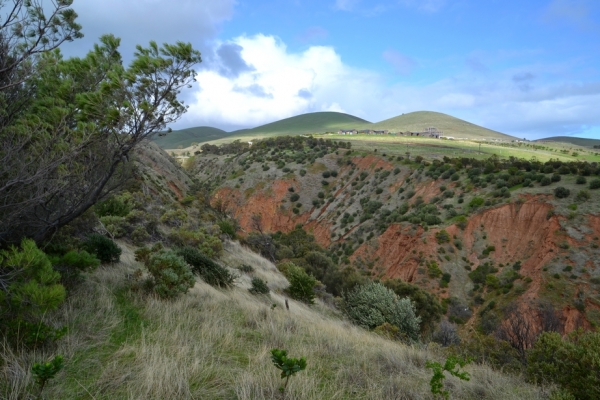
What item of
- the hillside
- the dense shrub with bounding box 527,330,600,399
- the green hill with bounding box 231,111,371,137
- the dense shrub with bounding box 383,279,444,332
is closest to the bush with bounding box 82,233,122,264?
the dense shrub with bounding box 527,330,600,399

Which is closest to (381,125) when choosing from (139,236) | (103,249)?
(139,236)

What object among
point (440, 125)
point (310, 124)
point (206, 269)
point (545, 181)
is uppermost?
point (310, 124)

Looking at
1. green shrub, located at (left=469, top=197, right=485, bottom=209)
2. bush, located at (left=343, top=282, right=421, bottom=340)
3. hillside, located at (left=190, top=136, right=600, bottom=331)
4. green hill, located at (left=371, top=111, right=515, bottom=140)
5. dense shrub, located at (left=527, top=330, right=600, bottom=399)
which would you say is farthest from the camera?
green hill, located at (left=371, top=111, right=515, bottom=140)

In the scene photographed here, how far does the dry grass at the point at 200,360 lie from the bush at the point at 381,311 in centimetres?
706

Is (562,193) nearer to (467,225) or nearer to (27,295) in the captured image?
(467,225)

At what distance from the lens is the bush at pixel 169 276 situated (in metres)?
6.51

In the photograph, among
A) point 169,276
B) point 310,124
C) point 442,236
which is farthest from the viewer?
point 310,124

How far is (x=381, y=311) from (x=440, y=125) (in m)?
124

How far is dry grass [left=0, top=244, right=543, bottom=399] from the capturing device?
131 inches

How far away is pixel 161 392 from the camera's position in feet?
10.5

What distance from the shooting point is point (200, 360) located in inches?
157

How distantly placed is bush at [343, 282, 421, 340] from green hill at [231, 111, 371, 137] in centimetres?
14202

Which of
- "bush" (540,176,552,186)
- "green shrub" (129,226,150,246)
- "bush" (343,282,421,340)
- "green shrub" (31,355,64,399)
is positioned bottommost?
"bush" (343,282,421,340)

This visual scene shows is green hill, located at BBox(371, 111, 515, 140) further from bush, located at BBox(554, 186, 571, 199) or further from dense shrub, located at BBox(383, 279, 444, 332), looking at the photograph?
dense shrub, located at BBox(383, 279, 444, 332)
